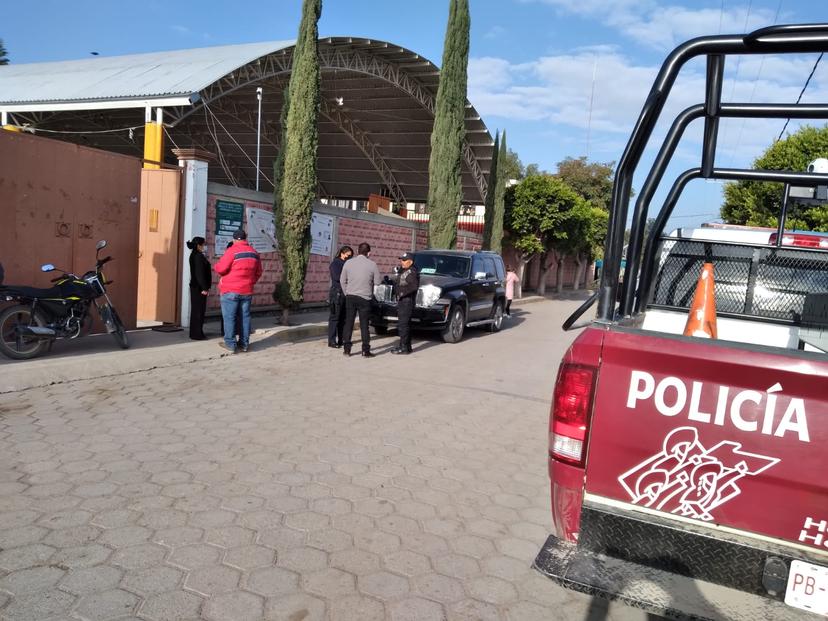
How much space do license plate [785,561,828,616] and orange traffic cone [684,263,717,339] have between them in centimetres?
156

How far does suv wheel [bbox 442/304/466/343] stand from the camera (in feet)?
38.8

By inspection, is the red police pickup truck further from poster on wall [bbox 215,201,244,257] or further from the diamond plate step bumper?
poster on wall [bbox 215,201,244,257]

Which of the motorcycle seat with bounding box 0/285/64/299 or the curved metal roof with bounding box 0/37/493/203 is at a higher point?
the curved metal roof with bounding box 0/37/493/203

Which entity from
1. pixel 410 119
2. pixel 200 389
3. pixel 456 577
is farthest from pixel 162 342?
pixel 410 119

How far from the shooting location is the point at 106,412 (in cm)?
575

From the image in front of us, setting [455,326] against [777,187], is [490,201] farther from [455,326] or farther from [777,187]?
[455,326]

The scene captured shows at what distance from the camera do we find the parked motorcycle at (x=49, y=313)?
7.03 m

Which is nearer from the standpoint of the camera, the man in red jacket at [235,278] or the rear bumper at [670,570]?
the rear bumper at [670,570]

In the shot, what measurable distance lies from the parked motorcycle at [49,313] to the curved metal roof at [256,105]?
8136mm

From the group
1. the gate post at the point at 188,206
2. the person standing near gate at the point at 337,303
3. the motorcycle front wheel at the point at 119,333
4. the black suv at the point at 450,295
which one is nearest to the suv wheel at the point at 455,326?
the black suv at the point at 450,295

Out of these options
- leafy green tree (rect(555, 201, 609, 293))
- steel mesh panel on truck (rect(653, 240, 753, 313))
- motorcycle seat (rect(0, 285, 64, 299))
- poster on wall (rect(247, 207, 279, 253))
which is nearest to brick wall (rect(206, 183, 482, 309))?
poster on wall (rect(247, 207, 279, 253))

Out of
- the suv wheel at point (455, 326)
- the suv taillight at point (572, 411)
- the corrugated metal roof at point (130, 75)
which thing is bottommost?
the suv wheel at point (455, 326)

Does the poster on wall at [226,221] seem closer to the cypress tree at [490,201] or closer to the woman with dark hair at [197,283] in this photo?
the woman with dark hair at [197,283]

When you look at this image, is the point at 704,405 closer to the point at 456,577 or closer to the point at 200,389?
the point at 456,577
